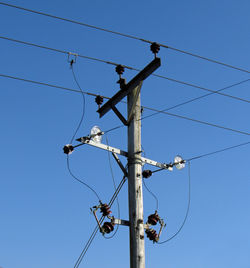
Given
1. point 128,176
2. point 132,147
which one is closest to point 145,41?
point 132,147

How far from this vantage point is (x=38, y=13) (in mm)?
10852

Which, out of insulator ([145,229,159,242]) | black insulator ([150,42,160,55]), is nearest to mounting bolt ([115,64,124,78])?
black insulator ([150,42,160,55])

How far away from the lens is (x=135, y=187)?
32.3ft

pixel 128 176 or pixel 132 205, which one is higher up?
pixel 128 176

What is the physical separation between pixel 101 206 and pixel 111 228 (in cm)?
55

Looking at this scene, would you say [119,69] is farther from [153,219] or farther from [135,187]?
[153,219]

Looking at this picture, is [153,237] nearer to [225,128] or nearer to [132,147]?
[132,147]

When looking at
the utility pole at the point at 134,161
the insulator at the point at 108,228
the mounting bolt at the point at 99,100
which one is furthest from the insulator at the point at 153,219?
the mounting bolt at the point at 99,100

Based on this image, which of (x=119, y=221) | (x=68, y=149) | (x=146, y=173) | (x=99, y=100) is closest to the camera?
(x=119, y=221)

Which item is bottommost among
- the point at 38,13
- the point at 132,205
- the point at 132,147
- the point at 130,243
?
the point at 130,243

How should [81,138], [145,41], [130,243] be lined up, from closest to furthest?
1. [130,243]
2. [81,138]
3. [145,41]

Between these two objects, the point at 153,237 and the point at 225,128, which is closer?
the point at 153,237

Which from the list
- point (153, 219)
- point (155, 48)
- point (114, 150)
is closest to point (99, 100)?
point (114, 150)

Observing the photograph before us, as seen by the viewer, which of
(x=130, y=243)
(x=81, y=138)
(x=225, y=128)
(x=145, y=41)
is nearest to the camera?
(x=130, y=243)
